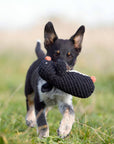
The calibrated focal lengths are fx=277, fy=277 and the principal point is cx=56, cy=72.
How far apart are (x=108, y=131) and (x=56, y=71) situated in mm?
1281

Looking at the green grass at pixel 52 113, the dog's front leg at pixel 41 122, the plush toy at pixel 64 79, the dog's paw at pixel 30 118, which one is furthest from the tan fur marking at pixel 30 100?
the plush toy at pixel 64 79

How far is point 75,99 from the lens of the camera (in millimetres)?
5383

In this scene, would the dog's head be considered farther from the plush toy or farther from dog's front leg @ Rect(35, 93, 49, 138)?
dog's front leg @ Rect(35, 93, 49, 138)

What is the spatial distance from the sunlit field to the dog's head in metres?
0.68

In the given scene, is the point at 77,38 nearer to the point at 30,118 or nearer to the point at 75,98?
the point at 75,98

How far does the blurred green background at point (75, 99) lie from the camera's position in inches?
143

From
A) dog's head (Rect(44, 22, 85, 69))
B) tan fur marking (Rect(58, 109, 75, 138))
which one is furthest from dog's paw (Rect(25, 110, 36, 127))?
dog's head (Rect(44, 22, 85, 69))

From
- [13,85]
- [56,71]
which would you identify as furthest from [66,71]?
[13,85]

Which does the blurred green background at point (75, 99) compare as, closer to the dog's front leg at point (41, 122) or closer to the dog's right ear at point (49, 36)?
the dog's front leg at point (41, 122)

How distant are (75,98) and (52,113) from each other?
2.90ft

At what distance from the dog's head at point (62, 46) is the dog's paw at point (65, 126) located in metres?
0.72

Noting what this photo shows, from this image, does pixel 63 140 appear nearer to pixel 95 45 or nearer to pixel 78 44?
pixel 78 44

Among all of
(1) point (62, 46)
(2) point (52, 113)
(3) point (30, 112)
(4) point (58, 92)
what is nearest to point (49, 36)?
(1) point (62, 46)

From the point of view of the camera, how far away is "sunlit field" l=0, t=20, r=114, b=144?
142 inches
